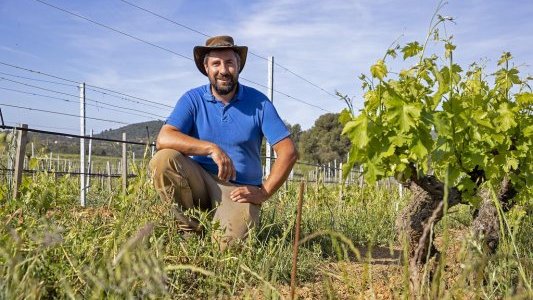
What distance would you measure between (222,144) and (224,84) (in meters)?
0.40

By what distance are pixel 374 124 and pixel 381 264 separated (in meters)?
1.60

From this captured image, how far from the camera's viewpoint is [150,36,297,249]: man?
305 centimetres

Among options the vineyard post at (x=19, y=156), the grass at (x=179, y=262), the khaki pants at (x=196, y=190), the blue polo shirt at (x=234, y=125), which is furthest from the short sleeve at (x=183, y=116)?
the vineyard post at (x=19, y=156)

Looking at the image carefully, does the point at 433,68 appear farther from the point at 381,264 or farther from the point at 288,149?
the point at 381,264

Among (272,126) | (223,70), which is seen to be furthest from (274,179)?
(223,70)

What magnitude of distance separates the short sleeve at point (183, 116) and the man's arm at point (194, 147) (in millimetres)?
58

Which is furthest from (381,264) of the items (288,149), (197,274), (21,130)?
(21,130)

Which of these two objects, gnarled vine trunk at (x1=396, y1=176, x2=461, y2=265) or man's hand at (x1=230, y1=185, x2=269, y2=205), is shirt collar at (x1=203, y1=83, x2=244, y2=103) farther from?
gnarled vine trunk at (x1=396, y1=176, x2=461, y2=265)

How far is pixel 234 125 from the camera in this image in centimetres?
337

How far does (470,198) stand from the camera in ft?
8.20

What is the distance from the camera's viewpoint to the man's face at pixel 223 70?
11.3 feet

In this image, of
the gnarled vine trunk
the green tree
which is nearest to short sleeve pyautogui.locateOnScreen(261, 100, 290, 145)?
the gnarled vine trunk

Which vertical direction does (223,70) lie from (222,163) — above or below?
above

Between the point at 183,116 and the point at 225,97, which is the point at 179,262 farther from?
the point at 225,97
